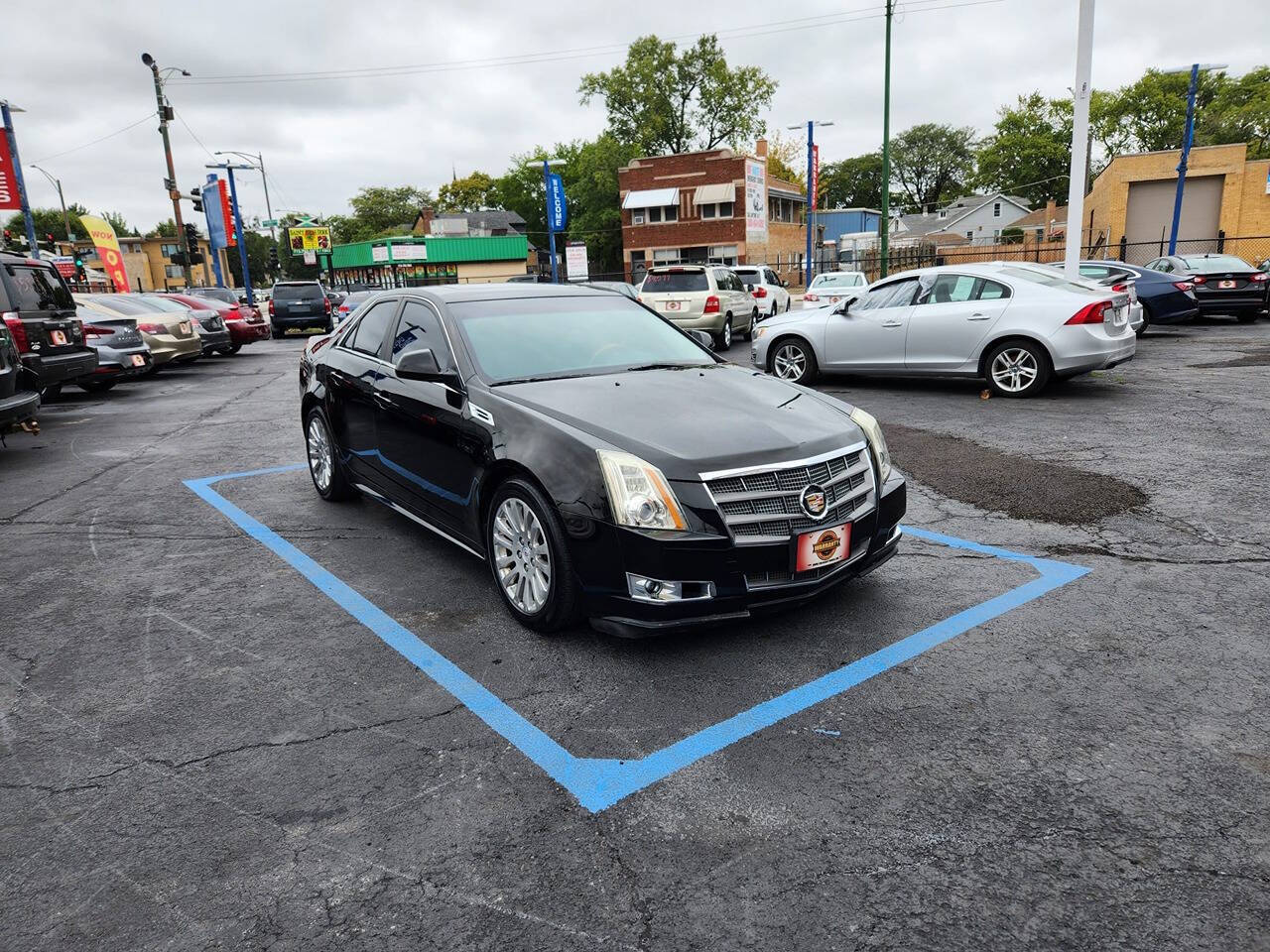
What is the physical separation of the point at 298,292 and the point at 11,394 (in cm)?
2226

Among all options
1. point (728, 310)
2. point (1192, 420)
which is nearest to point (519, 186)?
point (728, 310)

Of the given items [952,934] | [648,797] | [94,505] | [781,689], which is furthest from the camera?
[94,505]

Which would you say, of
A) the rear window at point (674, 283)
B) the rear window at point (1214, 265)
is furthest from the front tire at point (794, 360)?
the rear window at point (1214, 265)

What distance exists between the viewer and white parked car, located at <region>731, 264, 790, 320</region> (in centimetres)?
2197

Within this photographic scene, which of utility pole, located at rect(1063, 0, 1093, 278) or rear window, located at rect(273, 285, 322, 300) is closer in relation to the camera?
utility pole, located at rect(1063, 0, 1093, 278)

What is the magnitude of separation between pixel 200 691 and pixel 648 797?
2065mm

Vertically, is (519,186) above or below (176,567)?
above

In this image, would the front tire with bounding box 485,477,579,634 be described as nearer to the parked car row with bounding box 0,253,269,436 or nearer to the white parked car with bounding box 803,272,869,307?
the parked car row with bounding box 0,253,269,436

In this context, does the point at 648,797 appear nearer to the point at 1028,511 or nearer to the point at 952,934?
Answer: the point at 952,934

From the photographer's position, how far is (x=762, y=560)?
359 centimetres

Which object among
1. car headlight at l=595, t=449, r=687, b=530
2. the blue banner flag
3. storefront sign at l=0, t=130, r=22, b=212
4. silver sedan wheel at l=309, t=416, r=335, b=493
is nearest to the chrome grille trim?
car headlight at l=595, t=449, r=687, b=530

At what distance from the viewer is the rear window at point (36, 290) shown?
396 inches

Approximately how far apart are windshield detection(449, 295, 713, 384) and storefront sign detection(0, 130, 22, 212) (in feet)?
95.5

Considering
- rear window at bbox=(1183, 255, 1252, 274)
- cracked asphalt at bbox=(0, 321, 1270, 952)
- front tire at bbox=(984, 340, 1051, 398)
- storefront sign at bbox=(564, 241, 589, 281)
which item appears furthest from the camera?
storefront sign at bbox=(564, 241, 589, 281)
